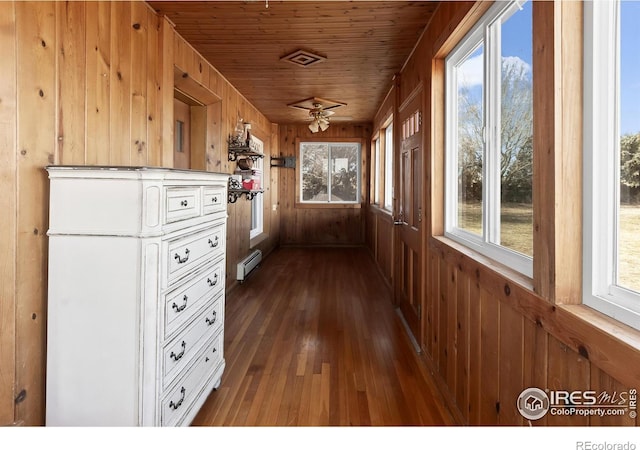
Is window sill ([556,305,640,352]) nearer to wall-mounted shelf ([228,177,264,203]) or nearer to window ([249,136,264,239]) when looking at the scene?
wall-mounted shelf ([228,177,264,203])

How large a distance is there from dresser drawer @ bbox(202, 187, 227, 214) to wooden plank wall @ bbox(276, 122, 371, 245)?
530cm

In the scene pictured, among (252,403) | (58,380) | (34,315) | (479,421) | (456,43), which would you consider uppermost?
(456,43)

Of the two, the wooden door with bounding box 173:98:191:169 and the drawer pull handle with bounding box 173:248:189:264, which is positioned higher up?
the wooden door with bounding box 173:98:191:169

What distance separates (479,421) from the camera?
1611mm

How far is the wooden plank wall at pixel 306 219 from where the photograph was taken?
24.4 ft

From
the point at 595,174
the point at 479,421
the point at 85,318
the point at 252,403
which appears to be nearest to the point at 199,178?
the point at 85,318

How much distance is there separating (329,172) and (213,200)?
222 inches

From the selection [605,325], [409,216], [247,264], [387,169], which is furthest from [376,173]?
[605,325]

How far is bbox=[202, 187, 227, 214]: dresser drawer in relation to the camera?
1.94 metres

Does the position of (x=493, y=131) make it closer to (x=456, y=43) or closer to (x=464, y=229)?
(x=464, y=229)

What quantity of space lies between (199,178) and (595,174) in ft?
5.33

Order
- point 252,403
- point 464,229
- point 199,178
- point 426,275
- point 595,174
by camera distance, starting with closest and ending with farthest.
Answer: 1. point 595,174
2. point 199,178
3. point 252,403
4. point 464,229
5. point 426,275

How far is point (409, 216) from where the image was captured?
335 cm

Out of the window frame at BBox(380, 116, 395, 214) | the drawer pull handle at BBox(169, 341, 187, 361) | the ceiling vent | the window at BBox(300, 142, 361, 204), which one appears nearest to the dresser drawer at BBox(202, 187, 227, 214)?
the drawer pull handle at BBox(169, 341, 187, 361)
